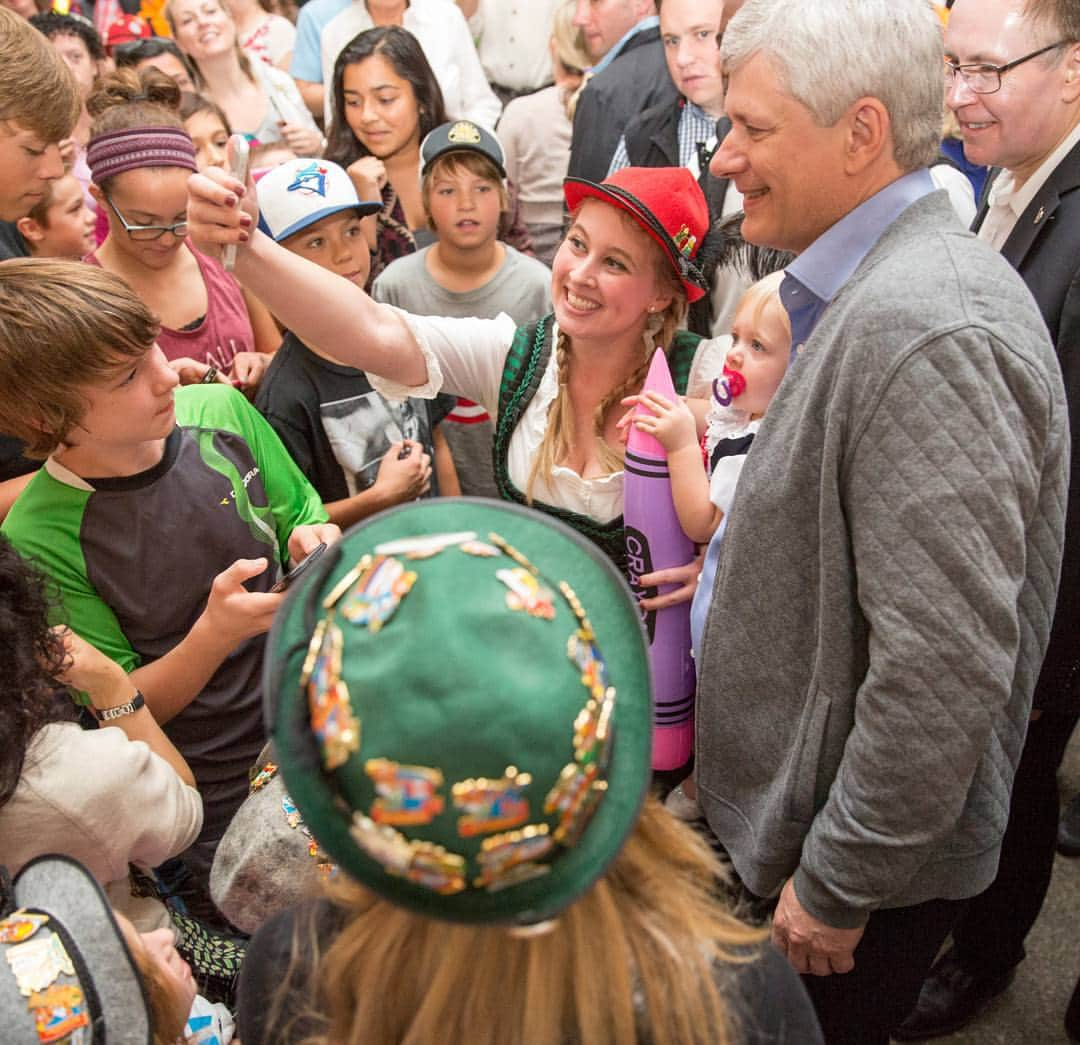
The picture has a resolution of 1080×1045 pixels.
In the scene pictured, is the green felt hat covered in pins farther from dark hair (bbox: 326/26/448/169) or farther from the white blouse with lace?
dark hair (bbox: 326/26/448/169)

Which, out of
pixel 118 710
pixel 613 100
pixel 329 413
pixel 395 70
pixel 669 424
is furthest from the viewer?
pixel 613 100

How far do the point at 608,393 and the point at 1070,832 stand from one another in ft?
6.34

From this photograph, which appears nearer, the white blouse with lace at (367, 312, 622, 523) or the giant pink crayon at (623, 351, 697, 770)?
the giant pink crayon at (623, 351, 697, 770)

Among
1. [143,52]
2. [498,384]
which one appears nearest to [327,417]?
[498,384]

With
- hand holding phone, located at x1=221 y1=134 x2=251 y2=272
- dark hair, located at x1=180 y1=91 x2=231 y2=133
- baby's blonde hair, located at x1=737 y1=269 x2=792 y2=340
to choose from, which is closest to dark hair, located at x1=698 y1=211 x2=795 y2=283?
baby's blonde hair, located at x1=737 y1=269 x2=792 y2=340

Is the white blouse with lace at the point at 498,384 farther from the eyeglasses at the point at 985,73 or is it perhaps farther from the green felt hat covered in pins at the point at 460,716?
the green felt hat covered in pins at the point at 460,716

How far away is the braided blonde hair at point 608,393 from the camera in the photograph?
2.16 metres

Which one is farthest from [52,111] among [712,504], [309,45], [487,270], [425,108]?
[309,45]

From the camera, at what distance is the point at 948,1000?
234cm

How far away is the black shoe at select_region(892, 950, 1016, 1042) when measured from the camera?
2324 millimetres

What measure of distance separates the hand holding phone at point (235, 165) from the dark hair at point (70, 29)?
358 cm

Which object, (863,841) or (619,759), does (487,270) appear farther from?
(619,759)

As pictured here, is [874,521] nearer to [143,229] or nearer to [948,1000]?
[948,1000]

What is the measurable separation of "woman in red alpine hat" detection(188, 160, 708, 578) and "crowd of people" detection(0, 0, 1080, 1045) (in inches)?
0.4
